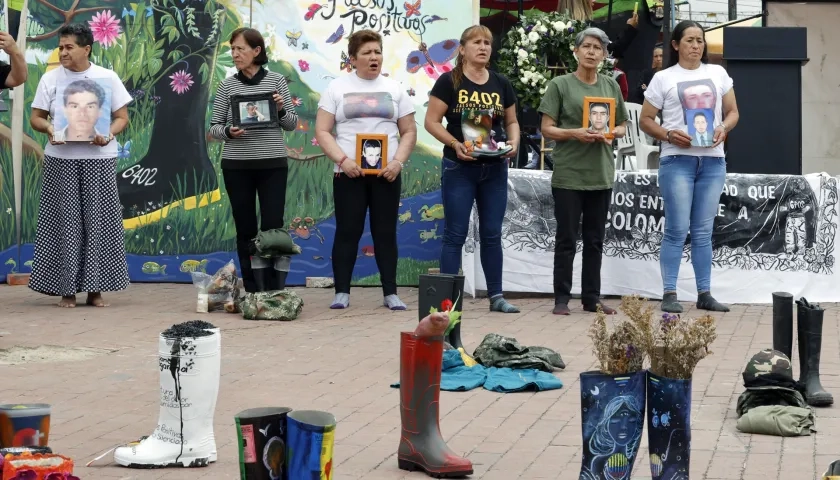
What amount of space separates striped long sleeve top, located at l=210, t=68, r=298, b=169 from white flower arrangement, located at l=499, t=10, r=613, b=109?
236 cm

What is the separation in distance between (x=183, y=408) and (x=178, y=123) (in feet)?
20.9

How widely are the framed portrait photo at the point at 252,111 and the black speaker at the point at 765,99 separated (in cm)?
367

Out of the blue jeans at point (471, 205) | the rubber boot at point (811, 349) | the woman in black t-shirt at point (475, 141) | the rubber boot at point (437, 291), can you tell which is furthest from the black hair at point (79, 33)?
the rubber boot at point (811, 349)

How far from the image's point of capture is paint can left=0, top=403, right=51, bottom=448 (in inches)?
200

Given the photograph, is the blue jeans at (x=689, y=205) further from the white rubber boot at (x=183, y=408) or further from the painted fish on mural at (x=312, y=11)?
the white rubber boot at (x=183, y=408)

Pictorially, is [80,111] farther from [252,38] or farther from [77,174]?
[252,38]

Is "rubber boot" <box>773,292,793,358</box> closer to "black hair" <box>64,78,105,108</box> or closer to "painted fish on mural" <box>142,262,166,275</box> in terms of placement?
"black hair" <box>64,78,105,108</box>

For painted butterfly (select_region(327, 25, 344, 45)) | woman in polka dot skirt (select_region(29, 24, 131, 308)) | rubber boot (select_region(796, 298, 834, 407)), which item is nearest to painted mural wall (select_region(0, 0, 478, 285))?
painted butterfly (select_region(327, 25, 344, 45))

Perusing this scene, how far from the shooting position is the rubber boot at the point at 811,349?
6609 mm

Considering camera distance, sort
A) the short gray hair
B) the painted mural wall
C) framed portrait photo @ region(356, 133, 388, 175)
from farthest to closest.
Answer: the painted mural wall, framed portrait photo @ region(356, 133, 388, 175), the short gray hair

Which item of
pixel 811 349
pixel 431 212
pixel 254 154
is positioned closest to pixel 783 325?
pixel 811 349

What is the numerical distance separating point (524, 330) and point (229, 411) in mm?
3081

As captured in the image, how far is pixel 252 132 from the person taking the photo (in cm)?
1006

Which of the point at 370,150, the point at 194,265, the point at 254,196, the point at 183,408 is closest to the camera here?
the point at 183,408
